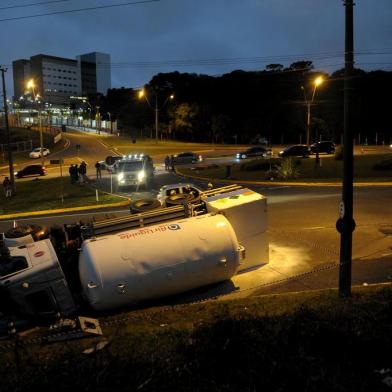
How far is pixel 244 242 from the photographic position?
13.4m

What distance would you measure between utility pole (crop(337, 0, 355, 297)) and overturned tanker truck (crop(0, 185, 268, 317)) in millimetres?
2752

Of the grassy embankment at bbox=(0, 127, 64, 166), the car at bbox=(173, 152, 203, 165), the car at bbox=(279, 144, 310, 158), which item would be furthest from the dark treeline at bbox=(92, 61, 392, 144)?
the car at bbox=(173, 152, 203, 165)

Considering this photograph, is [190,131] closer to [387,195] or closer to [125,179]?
[125,179]

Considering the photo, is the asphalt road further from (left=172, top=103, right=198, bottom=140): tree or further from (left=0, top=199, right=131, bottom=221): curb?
(left=172, top=103, right=198, bottom=140): tree

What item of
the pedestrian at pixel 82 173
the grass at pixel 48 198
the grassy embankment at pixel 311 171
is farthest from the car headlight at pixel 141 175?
the pedestrian at pixel 82 173

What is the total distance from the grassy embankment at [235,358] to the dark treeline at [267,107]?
71120 mm

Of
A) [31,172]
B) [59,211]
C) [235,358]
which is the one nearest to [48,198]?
[59,211]

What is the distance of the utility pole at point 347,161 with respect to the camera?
30.4 ft

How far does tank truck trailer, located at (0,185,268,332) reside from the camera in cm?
1023

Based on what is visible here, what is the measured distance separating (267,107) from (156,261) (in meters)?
80.8

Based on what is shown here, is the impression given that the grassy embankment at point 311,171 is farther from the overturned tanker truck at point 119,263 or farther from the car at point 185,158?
the overturned tanker truck at point 119,263

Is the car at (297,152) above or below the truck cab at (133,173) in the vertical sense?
above

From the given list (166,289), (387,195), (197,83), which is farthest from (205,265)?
(197,83)

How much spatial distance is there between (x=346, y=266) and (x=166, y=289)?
12.9 feet
